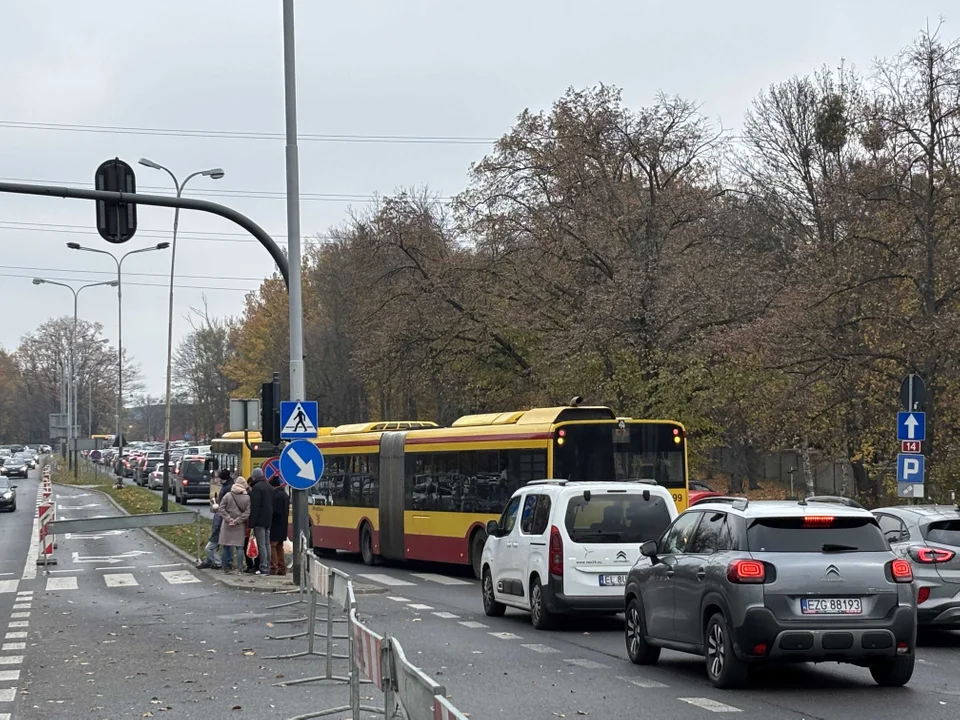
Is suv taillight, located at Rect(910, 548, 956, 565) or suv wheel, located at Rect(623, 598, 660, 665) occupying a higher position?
suv taillight, located at Rect(910, 548, 956, 565)

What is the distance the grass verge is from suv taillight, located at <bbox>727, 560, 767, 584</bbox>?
2056 centimetres

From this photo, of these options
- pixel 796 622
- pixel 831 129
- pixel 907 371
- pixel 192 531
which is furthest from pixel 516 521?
pixel 831 129

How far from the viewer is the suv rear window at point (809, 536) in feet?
39.0

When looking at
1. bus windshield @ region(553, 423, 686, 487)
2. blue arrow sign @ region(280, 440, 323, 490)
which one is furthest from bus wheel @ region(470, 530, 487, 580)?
blue arrow sign @ region(280, 440, 323, 490)

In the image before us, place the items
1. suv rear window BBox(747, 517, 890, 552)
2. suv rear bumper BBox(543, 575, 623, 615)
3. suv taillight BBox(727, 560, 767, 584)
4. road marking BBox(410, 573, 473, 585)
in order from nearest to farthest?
1. suv taillight BBox(727, 560, 767, 584)
2. suv rear window BBox(747, 517, 890, 552)
3. suv rear bumper BBox(543, 575, 623, 615)
4. road marking BBox(410, 573, 473, 585)

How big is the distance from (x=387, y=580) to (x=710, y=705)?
15455 mm

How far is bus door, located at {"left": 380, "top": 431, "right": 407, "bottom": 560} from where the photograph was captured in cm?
2898

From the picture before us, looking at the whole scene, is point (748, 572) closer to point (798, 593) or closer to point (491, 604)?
point (798, 593)

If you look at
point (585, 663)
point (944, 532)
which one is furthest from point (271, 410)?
point (944, 532)

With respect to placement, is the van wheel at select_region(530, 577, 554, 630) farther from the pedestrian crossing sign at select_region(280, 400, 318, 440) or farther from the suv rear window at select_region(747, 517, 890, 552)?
the pedestrian crossing sign at select_region(280, 400, 318, 440)

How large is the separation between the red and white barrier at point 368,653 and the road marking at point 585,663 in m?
4.86

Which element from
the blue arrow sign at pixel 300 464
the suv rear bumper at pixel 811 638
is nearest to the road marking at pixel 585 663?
the suv rear bumper at pixel 811 638

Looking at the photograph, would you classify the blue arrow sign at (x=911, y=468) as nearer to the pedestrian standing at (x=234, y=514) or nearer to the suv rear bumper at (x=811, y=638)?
the pedestrian standing at (x=234, y=514)

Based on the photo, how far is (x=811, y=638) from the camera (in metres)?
11.5
